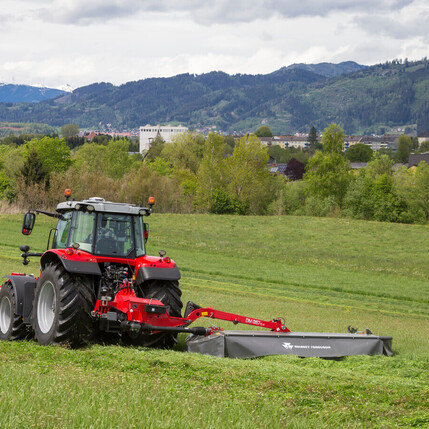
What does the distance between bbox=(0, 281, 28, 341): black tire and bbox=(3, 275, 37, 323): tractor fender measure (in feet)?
0.34

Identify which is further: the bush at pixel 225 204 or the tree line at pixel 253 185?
the bush at pixel 225 204

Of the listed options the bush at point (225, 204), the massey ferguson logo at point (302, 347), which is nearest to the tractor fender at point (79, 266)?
the massey ferguson logo at point (302, 347)

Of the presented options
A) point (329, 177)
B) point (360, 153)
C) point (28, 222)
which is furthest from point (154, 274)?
point (360, 153)

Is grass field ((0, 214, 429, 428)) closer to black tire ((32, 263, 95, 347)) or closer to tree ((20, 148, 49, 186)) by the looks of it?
black tire ((32, 263, 95, 347))

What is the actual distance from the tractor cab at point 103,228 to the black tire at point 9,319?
1212 millimetres

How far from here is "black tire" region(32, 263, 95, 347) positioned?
1056 cm

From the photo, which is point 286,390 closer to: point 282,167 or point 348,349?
point 348,349

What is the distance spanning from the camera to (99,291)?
11.2 m

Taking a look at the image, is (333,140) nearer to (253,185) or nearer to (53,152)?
(253,185)

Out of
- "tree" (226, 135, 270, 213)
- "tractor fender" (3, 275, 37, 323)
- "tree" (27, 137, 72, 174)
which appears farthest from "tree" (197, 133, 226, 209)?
"tractor fender" (3, 275, 37, 323)

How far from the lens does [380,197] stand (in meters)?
84.2

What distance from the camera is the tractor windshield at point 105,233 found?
1188 centimetres

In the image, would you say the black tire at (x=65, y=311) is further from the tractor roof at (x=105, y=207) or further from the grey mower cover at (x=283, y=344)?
the grey mower cover at (x=283, y=344)

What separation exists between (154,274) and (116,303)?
885 millimetres
